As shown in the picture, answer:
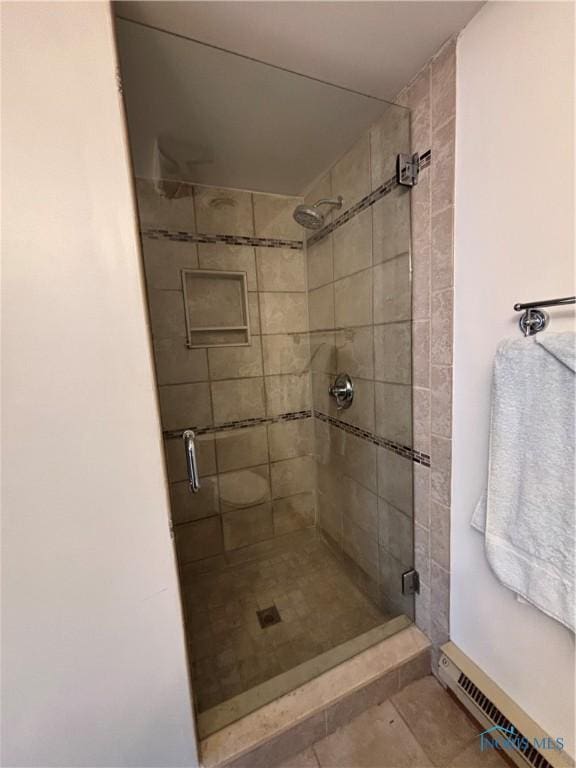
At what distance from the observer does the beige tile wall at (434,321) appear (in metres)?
1.00

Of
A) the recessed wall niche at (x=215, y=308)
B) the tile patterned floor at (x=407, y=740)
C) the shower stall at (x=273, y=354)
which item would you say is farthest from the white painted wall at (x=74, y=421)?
the recessed wall niche at (x=215, y=308)

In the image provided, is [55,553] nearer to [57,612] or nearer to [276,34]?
[57,612]

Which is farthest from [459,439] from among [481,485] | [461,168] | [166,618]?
[166,618]

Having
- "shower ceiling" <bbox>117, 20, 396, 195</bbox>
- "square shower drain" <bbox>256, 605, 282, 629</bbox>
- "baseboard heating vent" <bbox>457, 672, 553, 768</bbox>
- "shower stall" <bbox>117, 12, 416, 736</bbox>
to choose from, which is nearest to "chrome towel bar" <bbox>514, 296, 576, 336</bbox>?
"shower stall" <bbox>117, 12, 416, 736</bbox>

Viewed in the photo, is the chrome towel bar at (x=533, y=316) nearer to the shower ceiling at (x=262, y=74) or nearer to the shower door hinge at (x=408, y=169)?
the shower door hinge at (x=408, y=169)

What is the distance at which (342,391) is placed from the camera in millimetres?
1682

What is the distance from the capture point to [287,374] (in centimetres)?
190

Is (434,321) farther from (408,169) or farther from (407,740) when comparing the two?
(407,740)

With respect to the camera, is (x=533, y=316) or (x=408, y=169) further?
(x=408, y=169)

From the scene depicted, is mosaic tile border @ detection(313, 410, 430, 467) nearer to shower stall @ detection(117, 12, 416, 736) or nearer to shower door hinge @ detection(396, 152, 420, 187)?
shower stall @ detection(117, 12, 416, 736)

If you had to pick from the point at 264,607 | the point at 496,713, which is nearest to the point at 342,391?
the point at 264,607

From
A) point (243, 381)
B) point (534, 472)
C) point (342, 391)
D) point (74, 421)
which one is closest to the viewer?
point (74, 421)

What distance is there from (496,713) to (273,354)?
1.66 m

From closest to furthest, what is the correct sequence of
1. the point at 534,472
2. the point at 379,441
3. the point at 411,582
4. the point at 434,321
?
the point at 534,472 < the point at 434,321 < the point at 411,582 < the point at 379,441
